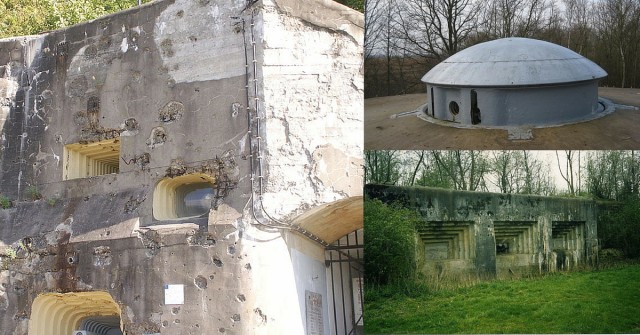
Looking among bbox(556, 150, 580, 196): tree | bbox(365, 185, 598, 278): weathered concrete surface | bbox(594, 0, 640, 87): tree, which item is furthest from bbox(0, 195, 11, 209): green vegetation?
bbox(594, 0, 640, 87): tree

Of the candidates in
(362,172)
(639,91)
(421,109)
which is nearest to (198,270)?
(362,172)

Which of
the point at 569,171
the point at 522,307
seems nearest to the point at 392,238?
the point at 522,307

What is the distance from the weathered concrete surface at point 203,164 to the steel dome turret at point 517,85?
1102mm

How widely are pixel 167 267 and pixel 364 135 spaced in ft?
8.65

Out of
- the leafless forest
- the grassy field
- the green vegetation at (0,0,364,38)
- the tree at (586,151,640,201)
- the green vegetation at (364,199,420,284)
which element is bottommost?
the grassy field

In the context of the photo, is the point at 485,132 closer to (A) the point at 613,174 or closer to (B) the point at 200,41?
(A) the point at 613,174

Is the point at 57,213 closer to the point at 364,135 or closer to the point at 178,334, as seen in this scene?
the point at 178,334

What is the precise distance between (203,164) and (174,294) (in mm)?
1477

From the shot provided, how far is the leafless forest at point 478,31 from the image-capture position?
7.99 metres

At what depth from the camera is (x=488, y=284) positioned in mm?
8055

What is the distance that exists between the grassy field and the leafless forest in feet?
7.62

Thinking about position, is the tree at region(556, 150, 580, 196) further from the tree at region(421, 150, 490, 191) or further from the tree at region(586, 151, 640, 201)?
the tree at region(421, 150, 490, 191)

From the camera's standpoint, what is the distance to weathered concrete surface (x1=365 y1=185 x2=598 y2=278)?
26.1 ft

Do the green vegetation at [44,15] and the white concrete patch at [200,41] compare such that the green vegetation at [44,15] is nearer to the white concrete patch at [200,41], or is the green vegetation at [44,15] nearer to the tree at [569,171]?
the white concrete patch at [200,41]
